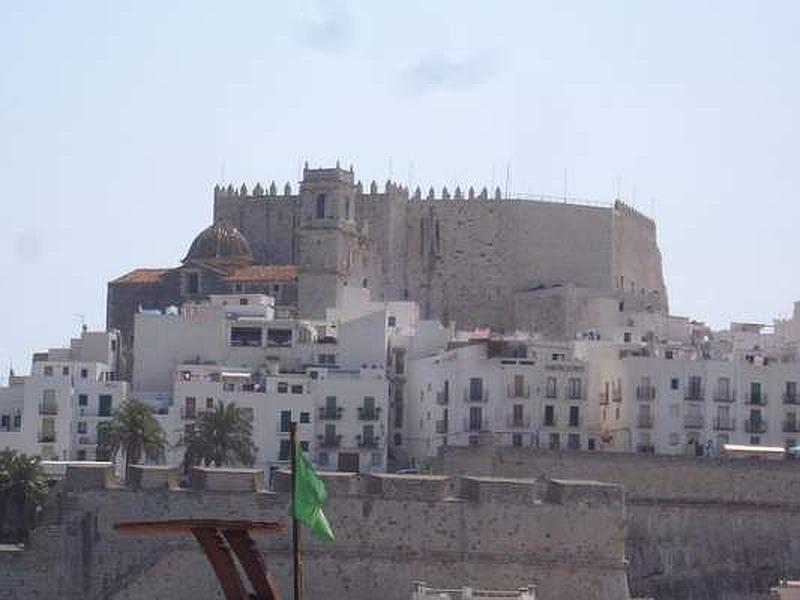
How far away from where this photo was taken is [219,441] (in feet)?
206

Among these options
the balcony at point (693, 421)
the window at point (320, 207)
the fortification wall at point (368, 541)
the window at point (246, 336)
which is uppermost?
the window at point (320, 207)

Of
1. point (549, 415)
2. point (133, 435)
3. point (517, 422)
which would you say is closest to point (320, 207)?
point (549, 415)

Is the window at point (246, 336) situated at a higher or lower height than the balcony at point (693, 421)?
higher

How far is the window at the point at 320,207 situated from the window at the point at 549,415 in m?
14.1

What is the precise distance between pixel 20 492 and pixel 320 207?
2349 centimetres

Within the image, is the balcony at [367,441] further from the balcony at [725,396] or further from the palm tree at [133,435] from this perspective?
the balcony at [725,396]

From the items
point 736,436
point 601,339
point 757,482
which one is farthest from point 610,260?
point 757,482

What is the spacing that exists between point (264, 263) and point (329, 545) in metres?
31.1

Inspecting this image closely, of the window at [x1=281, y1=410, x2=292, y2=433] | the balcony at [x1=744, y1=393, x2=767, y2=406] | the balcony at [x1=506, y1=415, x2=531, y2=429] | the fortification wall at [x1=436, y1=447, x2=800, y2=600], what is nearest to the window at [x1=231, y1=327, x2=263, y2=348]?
the window at [x1=281, y1=410, x2=292, y2=433]

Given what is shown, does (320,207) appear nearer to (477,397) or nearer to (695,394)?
(477,397)

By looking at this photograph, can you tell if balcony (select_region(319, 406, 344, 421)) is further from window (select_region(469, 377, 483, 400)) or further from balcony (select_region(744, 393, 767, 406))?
balcony (select_region(744, 393, 767, 406))

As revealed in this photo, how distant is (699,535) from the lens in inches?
2376

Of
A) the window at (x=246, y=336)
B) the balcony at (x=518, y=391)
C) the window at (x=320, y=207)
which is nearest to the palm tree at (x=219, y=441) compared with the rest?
the balcony at (x=518, y=391)

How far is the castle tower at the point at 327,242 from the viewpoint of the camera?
257 ft
